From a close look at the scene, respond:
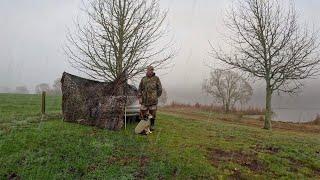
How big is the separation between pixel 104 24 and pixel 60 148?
11.2m

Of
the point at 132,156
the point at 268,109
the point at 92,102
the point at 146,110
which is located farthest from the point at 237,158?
the point at 268,109

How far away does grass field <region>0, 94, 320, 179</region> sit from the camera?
29.4ft

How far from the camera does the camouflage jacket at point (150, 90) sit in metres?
13.4

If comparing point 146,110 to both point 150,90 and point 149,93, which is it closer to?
point 149,93

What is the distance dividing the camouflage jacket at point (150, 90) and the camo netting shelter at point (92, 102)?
0.86 meters

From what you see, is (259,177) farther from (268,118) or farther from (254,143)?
(268,118)

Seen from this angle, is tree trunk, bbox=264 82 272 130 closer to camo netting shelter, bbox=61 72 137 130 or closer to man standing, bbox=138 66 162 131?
camo netting shelter, bbox=61 72 137 130

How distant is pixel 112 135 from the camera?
12.3 meters

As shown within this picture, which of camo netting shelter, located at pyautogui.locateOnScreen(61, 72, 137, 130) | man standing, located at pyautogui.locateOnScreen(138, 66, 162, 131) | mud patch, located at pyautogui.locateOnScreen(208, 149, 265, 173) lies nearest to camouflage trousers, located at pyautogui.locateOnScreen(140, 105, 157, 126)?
man standing, located at pyautogui.locateOnScreen(138, 66, 162, 131)

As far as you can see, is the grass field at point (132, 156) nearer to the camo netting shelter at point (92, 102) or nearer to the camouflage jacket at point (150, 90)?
the camo netting shelter at point (92, 102)

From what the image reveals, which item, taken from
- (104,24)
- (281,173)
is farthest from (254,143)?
(104,24)

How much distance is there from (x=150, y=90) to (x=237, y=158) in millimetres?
3999

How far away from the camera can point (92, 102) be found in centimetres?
1416

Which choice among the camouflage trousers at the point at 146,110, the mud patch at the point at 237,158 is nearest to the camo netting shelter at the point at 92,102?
the camouflage trousers at the point at 146,110
